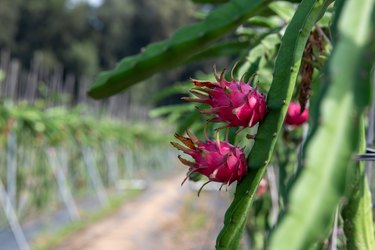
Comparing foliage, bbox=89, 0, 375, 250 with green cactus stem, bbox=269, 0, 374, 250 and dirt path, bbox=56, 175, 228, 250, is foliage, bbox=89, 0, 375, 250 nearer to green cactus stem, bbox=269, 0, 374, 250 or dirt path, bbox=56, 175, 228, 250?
green cactus stem, bbox=269, 0, 374, 250

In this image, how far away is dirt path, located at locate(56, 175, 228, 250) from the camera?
5316 mm

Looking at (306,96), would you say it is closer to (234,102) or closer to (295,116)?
(295,116)

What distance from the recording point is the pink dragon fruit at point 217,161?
58 cm

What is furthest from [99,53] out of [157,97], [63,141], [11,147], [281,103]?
[281,103]

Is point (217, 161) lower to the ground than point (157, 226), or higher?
higher

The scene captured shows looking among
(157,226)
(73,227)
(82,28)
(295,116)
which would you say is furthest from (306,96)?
(82,28)

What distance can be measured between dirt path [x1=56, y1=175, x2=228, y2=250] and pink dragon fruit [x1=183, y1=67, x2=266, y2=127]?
3.44m

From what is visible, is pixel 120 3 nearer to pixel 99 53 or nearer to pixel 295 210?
pixel 99 53

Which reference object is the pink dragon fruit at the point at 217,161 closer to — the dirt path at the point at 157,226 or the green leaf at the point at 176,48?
the green leaf at the point at 176,48

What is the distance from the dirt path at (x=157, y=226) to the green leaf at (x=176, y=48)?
3.13 meters

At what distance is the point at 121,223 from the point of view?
647 centimetres

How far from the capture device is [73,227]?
19.3 feet

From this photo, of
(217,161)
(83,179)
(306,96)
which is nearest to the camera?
(217,161)

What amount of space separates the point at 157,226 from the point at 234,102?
5.94 metres
